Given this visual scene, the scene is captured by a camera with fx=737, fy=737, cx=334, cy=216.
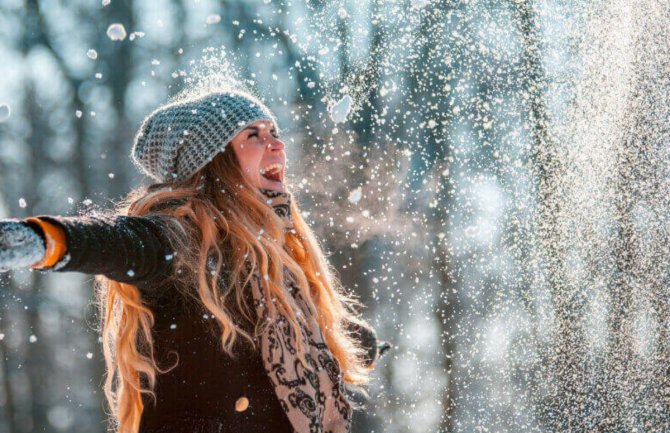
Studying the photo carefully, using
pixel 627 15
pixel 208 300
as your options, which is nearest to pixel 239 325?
pixel 208 300

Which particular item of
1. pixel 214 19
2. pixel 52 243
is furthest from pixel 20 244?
pixel 214 19

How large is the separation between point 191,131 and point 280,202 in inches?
14.5

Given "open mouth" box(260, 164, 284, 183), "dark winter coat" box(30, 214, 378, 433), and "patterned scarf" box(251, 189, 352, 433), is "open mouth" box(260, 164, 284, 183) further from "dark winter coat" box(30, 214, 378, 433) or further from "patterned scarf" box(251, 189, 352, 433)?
"dark winter coat" box(30, 214, 378, 433)

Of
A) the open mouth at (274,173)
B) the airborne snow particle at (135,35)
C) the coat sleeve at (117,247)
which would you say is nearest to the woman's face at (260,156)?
the open mouth at (274,173)

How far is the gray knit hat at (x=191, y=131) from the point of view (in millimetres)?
2336

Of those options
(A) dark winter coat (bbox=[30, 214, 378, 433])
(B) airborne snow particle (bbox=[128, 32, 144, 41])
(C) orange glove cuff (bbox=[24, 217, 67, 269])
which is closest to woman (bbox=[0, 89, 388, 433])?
(A) dark winter coat (bbox=[30, 214, 378, 433])

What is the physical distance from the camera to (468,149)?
31.2 feet

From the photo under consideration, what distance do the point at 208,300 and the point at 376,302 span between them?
24.5ft

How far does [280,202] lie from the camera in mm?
2391

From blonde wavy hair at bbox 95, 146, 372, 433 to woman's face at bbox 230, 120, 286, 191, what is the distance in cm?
3

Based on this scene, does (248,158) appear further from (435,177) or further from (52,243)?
(435,177)

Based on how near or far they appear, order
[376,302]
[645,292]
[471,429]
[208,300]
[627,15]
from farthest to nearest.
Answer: [471,429], [376,302], [645,292], [627,15], [208,300]

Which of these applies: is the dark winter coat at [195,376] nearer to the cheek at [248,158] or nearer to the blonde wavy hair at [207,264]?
the blonde wavy hair at [207,264]

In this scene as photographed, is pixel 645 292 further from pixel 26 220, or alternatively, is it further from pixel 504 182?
pixel 26 220
